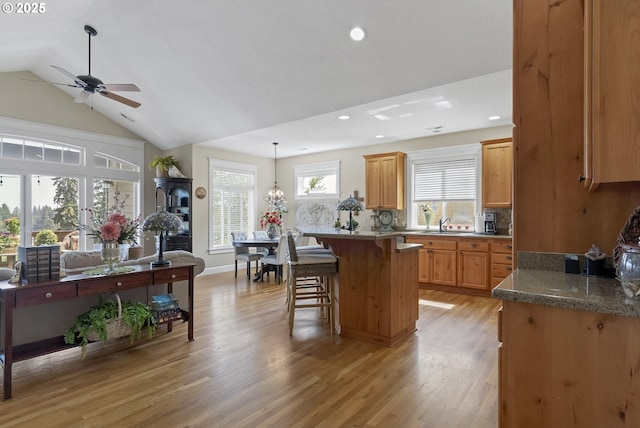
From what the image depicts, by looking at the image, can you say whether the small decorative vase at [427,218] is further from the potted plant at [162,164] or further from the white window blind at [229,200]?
the potted plant at [162,164]

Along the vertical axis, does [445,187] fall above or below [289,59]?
below

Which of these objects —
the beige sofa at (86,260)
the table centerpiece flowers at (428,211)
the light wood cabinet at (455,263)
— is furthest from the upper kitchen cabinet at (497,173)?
the beige sofa at (86,260)

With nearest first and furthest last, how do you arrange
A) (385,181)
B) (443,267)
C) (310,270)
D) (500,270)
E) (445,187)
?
(310,270), (500,270), (443,267), (445,187), (385,181)

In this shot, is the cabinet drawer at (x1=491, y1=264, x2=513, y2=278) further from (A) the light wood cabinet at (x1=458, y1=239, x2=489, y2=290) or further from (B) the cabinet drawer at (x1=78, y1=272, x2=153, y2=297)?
(B) the cabinet drawer at (x1=78, y1=272, x2=153, y2=297)

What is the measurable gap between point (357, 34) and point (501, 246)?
11.9 feet

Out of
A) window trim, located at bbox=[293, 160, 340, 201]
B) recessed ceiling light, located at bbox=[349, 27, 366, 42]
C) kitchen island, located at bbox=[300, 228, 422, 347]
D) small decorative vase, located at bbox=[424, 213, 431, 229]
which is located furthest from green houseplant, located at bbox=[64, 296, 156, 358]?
window trim, located at bbox=[293, 160, 340, 201]

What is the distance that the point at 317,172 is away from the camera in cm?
770

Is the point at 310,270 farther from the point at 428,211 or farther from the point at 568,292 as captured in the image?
the point at 428,211

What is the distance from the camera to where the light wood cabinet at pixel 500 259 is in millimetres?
4809

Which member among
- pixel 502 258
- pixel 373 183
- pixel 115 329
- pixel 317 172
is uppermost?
pixel 317 172

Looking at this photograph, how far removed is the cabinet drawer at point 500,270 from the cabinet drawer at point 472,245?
276 millimetres

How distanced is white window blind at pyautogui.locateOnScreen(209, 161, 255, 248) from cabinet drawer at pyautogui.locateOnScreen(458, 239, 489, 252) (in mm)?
4803

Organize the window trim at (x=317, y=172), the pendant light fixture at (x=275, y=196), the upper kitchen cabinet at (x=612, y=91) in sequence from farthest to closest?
the window trim at (x=317, y=172), the pendant light fixture at (x=275, y=196), the upper kitchen cabinet at (x=612, y=91)

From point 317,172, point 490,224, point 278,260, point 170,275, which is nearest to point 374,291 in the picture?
point 170,275
